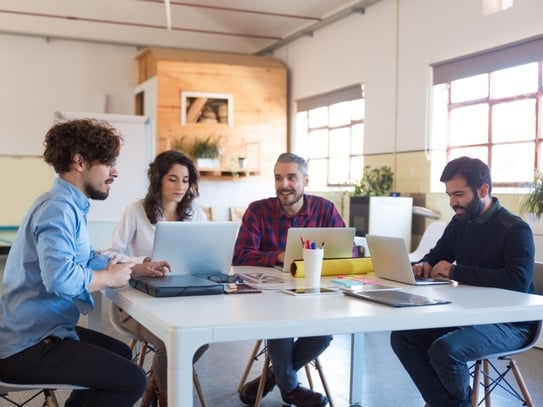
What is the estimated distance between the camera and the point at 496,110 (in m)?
5.24

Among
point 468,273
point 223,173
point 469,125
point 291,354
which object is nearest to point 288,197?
point 291,354

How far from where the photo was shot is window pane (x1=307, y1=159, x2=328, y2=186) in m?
7.69

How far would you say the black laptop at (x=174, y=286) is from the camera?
1910mm

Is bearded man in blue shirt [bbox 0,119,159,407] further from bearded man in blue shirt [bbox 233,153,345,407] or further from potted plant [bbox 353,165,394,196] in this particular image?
potted plant [bbox 353,165,394,196]

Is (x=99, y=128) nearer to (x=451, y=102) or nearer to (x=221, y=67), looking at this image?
(x=451, y=102)

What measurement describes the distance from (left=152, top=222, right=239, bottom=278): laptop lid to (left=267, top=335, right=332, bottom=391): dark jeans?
547mm

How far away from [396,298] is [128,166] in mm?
4227

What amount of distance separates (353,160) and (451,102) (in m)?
1.66

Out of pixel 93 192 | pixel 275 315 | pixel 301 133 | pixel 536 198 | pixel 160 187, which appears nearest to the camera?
pixel 275 315

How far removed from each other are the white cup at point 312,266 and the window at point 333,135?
15.4 feet

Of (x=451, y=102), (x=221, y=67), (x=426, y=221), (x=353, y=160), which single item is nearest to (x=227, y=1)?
(x=221, y=67)

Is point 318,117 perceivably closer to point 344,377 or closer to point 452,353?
point 344,377

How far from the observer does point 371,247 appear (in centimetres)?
252

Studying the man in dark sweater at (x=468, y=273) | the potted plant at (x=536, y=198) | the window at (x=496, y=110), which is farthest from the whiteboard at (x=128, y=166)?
the man in dark sweater at (x=468, y=273)
